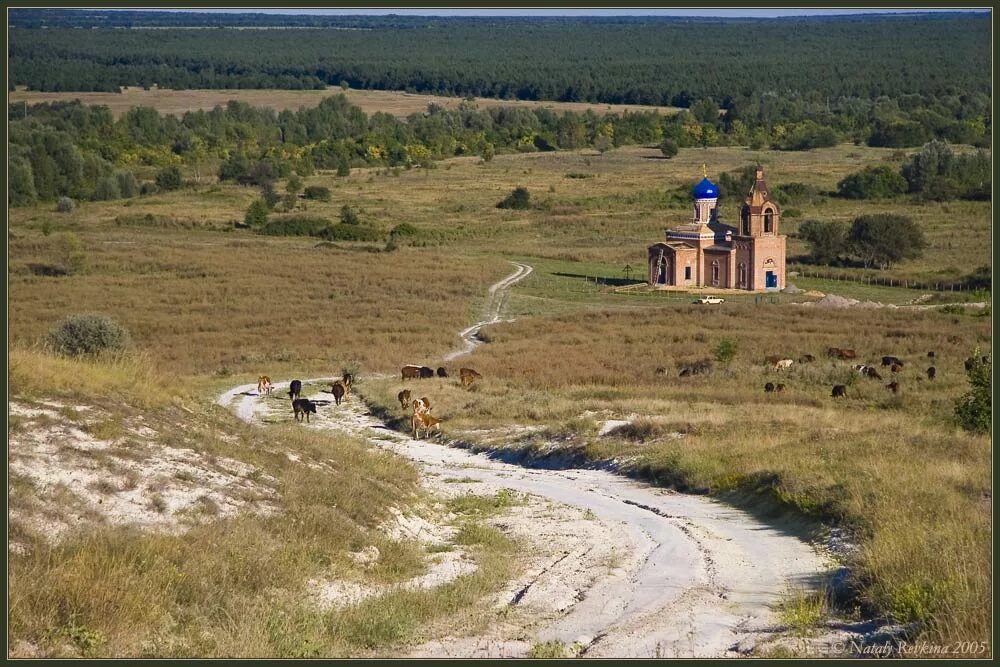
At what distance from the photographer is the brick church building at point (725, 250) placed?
64250 mm

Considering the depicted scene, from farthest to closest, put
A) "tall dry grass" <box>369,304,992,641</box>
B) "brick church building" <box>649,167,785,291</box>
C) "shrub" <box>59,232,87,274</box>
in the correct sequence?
1. "shrub" <box>59,232,87,274</box>
2. "brick church building" <box>649,167,785,291</box>
3. "tall dry grass" <box>369,304,992,641</box>

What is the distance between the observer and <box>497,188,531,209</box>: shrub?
10419 cm

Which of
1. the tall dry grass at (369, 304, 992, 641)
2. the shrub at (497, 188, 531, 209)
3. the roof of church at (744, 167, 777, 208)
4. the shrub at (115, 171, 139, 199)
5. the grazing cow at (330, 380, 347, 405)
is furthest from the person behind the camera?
the shrub at (115, 171, 139, 199)

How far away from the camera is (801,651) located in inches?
442

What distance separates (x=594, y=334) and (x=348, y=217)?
152 ft

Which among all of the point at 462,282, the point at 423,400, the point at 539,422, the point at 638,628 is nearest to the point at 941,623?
the point at 638,628

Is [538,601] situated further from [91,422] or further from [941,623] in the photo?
[91,422]

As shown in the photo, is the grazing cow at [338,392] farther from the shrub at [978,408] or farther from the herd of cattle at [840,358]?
the shrub at [978,408]

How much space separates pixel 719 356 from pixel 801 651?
28157 millimetres

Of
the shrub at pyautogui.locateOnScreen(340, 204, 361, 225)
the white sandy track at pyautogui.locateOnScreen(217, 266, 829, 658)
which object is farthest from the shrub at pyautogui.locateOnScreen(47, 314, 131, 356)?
the shrub at pyautogui.locateOnScreen(340, 204, 361, 225)

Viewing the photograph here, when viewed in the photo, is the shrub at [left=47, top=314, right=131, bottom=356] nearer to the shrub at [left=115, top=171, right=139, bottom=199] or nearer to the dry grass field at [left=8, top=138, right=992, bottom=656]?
the dry grass field at [left=8, top=138, right=992, bottom=656]

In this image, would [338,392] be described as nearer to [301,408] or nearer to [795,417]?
[301,408]

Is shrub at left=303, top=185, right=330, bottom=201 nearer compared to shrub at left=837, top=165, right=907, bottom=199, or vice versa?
shrub at left=303, top=185, right=330, bottom=201

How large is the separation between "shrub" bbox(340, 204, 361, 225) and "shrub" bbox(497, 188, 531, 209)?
13.3 metres
